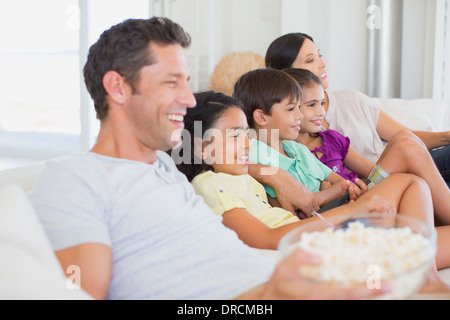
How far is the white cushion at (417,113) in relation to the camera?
2666 mm

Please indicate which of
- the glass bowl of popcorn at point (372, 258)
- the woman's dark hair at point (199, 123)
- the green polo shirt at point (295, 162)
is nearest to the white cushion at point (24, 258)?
the glass bowl of popcorn at point (372, 258)

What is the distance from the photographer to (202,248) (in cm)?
106

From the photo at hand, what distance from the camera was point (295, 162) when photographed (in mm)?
1945

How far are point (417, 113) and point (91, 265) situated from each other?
225 cm

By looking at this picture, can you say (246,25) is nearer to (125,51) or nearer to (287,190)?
(287,190)

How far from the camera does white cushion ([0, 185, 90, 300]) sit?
0.75m

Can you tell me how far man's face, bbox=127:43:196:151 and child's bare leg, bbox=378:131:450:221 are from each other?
93 centimetres

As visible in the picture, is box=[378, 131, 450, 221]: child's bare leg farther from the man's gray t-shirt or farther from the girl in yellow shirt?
the man's gray t-shirt

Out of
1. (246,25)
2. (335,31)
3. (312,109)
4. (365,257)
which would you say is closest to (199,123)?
(312,109)

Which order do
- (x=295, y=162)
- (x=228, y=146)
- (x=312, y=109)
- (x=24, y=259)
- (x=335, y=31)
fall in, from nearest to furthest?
(x=24, y=259)
(x=228, y=146)
(x=295, y=162)
(x=312, y=109)
(x=335, y=31)

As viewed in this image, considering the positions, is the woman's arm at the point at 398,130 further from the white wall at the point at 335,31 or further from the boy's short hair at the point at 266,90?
the white wall at the point at 335,31

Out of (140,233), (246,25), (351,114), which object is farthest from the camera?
(246,25)
